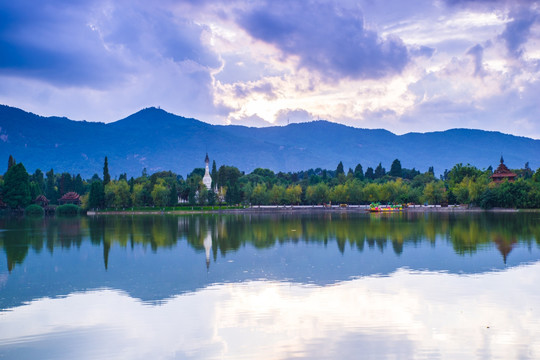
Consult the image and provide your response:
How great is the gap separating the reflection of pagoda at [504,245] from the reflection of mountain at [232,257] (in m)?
0.06

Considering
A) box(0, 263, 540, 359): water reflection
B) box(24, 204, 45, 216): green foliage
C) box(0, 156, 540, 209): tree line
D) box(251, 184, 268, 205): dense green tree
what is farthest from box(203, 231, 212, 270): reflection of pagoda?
box(251, 184, 268, 205): dense green tree

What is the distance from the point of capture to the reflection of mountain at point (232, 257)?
22891 mm

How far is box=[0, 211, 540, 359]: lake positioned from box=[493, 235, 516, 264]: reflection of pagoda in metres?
0.17

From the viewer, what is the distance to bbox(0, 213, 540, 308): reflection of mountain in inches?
901

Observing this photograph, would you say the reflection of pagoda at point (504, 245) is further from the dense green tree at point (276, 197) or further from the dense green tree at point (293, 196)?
the dense green tree at point (276, 197)

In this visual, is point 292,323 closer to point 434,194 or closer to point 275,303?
point 275,303

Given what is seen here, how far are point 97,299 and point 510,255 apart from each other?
2127 centimetres

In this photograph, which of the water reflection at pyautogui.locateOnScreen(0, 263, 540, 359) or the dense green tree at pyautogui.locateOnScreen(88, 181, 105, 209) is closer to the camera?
the water reflection at pyautogui.locateOnScreen(0, 263, 540, 359)

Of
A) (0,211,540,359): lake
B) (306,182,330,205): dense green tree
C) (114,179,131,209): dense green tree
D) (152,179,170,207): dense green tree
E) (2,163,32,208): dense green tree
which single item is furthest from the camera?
(306,182,330,205): dense green tree

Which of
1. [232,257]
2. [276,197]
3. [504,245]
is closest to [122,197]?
[276,197]

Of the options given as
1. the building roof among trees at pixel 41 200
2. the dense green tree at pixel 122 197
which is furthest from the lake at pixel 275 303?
the building roof among trees at pixel 41 200

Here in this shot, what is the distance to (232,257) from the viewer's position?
98.4ft

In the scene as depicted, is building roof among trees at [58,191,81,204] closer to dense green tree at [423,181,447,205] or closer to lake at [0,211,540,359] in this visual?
dense green tree at [423,181,447,205]

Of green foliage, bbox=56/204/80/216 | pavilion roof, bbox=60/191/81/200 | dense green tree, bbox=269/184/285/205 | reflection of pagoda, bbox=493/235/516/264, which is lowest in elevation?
reflection of pagoda, bbox=493/235/516/264
